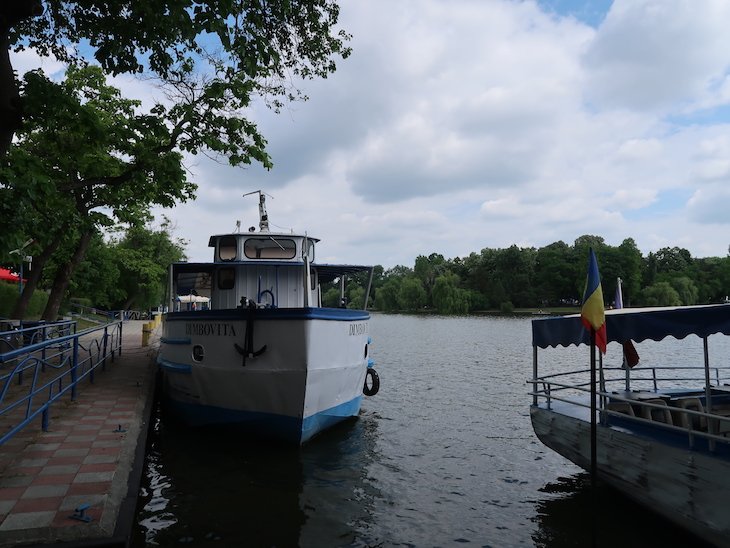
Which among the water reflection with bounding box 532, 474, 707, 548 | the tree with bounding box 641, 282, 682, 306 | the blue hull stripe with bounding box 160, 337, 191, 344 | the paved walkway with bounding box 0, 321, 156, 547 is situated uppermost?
the tree with bounding box 641, 282, 682, 306

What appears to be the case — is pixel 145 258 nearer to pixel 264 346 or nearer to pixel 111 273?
pixel 111 273

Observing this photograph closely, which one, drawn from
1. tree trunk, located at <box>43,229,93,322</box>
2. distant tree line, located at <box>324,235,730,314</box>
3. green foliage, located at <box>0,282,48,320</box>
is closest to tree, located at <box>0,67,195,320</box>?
tree trunk, located at <box>43,229,93,322</box>

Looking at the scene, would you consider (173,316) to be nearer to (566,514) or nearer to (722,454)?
(566,514)

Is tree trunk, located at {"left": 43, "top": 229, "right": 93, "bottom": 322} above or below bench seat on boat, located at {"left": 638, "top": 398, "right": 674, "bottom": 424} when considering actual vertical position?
above

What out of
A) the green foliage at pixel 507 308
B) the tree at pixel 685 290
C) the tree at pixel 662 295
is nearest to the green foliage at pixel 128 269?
the green foliage at pixel 507 308

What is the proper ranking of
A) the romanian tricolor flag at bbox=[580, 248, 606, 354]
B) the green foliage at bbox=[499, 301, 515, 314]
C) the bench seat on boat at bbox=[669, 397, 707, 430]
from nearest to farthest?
the romanian tricolor flag at bbox=[580, 248, 606, 354], the bench seat on boat at bbox=[669, 397, 707, 430], the green foliage at bbox=[499, 301, 515, 314]

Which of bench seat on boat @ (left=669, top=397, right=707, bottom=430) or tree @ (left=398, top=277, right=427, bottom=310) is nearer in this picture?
bench seat on boat @ (left=669, top=397, right=707, bottom=430)

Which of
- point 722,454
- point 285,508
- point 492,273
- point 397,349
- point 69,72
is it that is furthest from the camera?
point 492,273

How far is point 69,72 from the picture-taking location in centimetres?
1675

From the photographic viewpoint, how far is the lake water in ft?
21.3

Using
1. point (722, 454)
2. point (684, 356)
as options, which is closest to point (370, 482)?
point (722, 454)

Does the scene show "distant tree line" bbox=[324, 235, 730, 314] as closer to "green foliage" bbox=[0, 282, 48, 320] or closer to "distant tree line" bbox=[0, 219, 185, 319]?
"distant tree line" bbox=[0, 219, 185, 319]

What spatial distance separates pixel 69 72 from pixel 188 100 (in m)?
7.94

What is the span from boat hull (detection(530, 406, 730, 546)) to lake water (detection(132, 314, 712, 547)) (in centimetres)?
62
